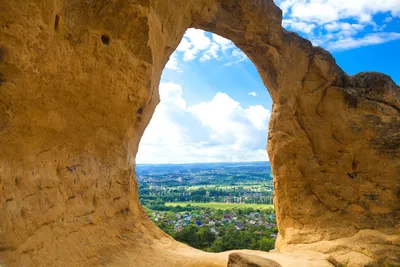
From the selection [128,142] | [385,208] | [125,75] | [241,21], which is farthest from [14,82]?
[385,208]

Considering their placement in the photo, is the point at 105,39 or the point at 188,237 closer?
the point at 105,39

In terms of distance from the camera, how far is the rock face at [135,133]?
4.21 m

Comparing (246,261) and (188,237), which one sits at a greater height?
(246,261)

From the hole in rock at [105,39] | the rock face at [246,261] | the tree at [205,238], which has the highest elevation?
the hole in rock at [105,39]

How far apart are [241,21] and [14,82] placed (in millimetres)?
7426

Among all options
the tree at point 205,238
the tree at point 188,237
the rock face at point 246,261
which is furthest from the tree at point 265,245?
the rock face at point 246,261

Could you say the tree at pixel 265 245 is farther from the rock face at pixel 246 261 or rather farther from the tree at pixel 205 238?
the rock face at pixel 246 261

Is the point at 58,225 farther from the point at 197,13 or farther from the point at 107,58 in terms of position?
the point at 197,13

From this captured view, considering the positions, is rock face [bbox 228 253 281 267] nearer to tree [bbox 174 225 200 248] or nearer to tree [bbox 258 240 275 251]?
tree [bbox 258 240 275 251]

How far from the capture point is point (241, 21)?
965 cm

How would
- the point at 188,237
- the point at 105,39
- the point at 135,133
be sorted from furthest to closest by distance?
the point at 188,237, the point at 135,133, the point at 105,39

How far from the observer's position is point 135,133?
6762 millimetres

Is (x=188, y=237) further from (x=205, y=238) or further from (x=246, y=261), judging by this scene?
(x=246, y=261)

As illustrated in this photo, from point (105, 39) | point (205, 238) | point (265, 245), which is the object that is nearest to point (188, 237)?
point (205, 238)
